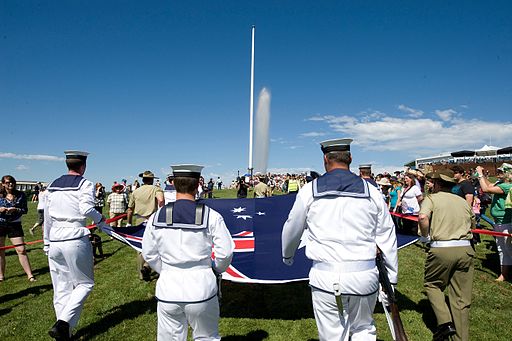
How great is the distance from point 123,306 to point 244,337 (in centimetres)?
278

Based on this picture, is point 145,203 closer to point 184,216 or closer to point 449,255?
point 184,216

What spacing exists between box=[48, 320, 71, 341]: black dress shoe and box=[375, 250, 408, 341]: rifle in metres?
4.16

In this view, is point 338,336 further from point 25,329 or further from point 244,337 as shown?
point 25,329

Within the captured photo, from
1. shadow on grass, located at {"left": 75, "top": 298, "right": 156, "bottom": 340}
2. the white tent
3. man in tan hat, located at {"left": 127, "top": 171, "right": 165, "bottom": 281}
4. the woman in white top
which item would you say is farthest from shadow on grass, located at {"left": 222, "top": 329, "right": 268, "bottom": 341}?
the white tent

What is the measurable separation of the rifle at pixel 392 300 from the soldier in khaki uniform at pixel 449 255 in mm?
1614

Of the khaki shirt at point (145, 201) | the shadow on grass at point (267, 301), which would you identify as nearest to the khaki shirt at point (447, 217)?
the shadow on grass at point (267, 301)

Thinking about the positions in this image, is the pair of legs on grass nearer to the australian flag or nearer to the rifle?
the australian flag

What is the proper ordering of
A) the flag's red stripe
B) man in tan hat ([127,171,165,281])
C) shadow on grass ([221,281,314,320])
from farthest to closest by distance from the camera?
man in tan hat ([127,171,165,281]), the flag's red stripe, shadow on grass ([221,281,314,320])

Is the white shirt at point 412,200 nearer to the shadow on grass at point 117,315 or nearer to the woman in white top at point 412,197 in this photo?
the woman in white top at point 412,197

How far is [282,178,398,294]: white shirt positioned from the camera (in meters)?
2.97

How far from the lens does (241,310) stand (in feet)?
19.8

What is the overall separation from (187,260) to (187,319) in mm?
599

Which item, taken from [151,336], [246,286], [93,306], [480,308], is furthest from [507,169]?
[93,306]

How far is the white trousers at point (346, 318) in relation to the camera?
117 inches
